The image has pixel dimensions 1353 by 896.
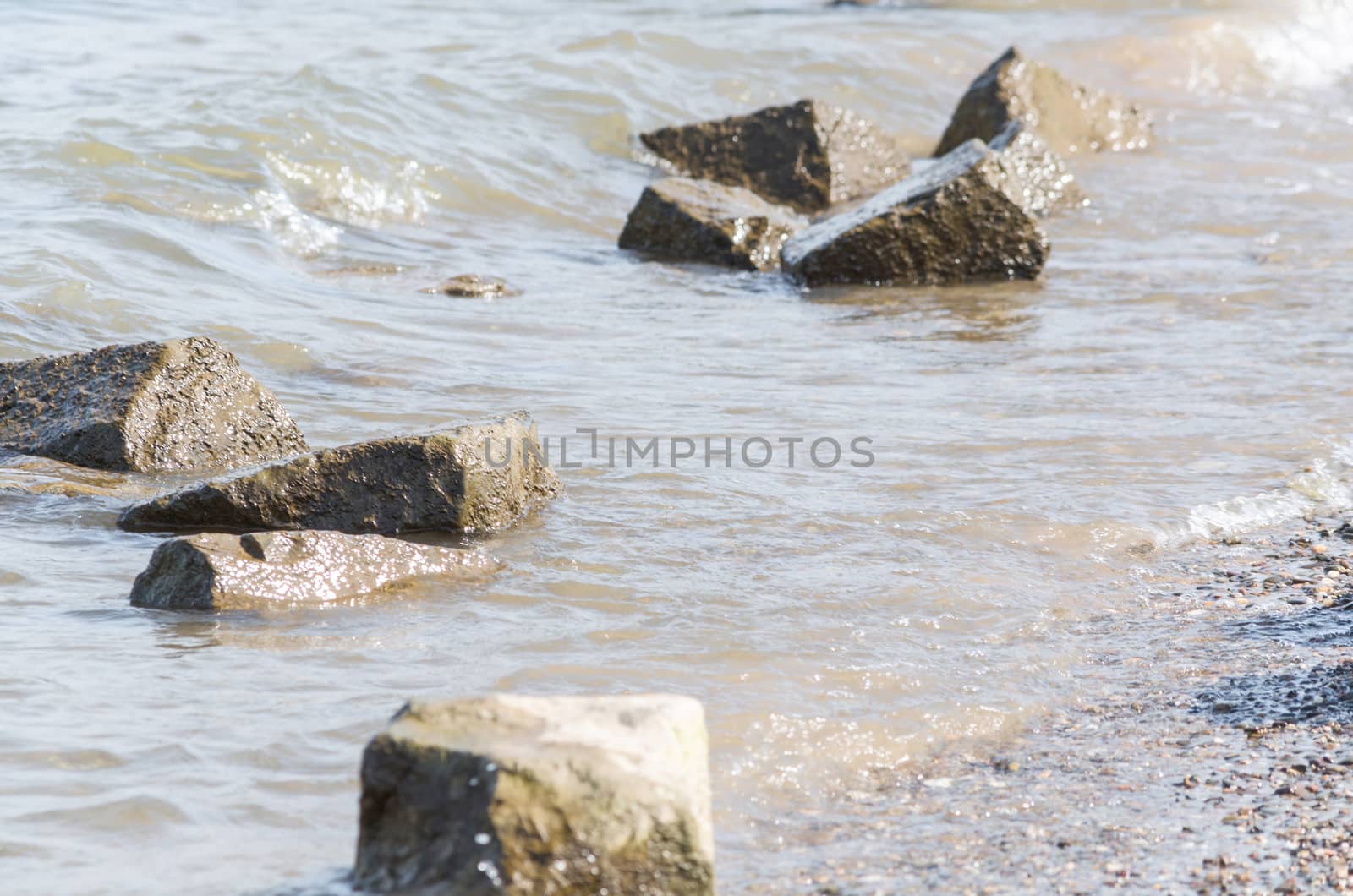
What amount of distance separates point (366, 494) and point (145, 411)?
38.5 inches

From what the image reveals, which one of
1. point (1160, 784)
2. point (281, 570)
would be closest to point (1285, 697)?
point (1160, 784)

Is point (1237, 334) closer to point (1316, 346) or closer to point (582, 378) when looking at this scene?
point (1316, 346)

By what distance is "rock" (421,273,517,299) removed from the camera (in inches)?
297

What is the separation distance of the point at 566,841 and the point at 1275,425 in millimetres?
4280

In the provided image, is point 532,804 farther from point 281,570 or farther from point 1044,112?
point 1044,112

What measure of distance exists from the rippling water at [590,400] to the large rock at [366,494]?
13 cm

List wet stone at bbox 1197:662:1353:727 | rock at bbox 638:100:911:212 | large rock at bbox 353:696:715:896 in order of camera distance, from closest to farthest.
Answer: large rock at bbox 353:696:715:896, wet stone at bbox 1197:662:1353:727, rock at bbox 638:100:911:212

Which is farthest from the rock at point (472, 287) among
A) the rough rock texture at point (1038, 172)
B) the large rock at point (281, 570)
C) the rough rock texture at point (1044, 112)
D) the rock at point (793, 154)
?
the rough rock texture at point (1044, 112)

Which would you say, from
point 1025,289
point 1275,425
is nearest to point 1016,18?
point 1025,289

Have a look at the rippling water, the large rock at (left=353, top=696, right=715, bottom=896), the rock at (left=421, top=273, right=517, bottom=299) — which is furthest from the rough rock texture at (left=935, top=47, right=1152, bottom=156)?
the large rock at (left=353, top=696, right=715, bottom=896)

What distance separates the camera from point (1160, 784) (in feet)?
9.79

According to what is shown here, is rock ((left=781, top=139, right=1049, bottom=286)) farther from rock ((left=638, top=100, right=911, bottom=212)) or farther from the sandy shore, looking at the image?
the sandy shore

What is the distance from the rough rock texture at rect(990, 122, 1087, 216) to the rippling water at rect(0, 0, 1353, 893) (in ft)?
1.12

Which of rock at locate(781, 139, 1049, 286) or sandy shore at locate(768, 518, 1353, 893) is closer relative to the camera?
sandy shore at locate(768, 518, 1353, 893)
